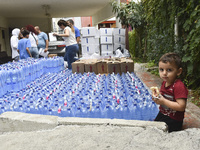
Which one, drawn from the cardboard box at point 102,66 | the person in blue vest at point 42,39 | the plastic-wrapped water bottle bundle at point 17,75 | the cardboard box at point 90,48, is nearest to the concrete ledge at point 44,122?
the plastic-wrapped water bottle bundle at point 17,75

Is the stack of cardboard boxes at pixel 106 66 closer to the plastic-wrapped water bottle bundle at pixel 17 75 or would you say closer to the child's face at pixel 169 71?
the plastic-wrapped water bottle bundle at pixel 17 75

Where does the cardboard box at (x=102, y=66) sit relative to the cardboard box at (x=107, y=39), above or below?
below

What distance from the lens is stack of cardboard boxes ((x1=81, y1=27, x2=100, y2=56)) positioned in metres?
8.76

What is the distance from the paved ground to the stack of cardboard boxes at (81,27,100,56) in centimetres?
693

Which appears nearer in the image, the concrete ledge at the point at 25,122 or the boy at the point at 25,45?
the concrete ledge at the point at 25,122

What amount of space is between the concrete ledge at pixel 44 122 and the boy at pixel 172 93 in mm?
163

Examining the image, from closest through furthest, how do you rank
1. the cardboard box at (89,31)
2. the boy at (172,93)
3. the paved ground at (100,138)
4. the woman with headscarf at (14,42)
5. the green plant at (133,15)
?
the paved ground at (100,138) → the boy at (172,93) → the woman with headscarf at (14,42) → the green plant at (133,15) → the cardboard box at (89,31)

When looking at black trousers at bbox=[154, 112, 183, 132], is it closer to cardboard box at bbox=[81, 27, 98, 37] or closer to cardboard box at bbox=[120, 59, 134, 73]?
cardboard box at bbox=[120, 59, 134, 73]

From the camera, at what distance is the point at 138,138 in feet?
6.14

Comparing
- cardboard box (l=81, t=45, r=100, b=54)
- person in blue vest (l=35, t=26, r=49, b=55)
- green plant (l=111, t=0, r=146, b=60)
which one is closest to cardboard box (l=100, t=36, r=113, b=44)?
cardboard box (l=81, t=45, r=100, b=54)

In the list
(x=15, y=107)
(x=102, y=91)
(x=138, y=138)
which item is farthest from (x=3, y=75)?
(x=138, y=138)

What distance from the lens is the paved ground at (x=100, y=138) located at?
1773 millimetres

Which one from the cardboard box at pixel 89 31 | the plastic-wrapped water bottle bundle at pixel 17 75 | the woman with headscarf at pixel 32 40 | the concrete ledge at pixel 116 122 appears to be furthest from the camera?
the cardboard box at pixel 89 31

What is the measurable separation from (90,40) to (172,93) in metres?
7.16
